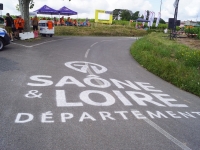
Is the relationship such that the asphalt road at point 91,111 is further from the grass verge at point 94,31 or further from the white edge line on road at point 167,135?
the grass verge at point 94,31

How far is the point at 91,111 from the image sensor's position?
5.70 m

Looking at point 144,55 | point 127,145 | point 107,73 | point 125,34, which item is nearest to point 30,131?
point 127,145

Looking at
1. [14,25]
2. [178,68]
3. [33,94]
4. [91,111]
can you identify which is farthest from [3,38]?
[91,111]

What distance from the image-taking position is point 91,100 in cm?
647

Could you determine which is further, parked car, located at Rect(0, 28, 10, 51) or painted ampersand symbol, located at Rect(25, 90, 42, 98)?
parked car, located at Rect(0, 28, 10, 51)

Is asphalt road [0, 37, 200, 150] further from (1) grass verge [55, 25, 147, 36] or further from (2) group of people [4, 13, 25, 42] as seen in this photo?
(1) grass verge [55, 25, 147, 36]

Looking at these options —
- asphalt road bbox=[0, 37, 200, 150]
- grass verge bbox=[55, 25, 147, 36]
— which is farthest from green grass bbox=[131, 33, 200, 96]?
grass verge bbox=[55, 25, 147, 36]

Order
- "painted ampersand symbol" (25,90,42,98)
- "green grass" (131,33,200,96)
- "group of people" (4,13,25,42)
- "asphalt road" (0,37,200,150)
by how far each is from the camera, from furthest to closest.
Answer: "group of people" (4,13,25,42), "green grass" (131,33,200,96), "painted ampersand symbol" (25,90,42,98), "asphalt road" (0,37,200,150)

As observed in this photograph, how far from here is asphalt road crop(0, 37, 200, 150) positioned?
431 centimetres

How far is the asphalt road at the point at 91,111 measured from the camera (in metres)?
4.31

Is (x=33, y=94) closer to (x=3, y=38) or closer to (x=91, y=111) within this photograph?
(x=91, y=111)

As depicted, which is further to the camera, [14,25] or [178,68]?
[14,25]

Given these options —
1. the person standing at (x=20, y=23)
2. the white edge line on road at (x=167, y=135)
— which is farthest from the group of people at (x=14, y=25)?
the white edge line on road at (x=167, y=135)

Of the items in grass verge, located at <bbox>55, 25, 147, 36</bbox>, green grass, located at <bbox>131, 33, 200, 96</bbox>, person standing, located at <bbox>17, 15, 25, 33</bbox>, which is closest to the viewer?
green grass, located at <bbox>131, 33, 200, 96</bbox>
